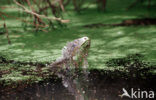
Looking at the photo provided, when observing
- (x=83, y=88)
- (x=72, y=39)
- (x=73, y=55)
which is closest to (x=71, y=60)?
(x=73, y=55)

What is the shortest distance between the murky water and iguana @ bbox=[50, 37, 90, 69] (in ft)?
0.44

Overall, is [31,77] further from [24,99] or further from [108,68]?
[108,68]

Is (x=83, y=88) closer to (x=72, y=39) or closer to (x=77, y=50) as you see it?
(x=77, y=50)

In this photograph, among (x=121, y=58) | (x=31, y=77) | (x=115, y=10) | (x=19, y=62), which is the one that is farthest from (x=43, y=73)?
(x=115, y=10)

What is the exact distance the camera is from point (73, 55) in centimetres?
220

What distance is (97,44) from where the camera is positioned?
2791 mm

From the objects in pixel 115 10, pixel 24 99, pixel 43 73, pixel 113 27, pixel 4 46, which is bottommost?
pixel 24 99

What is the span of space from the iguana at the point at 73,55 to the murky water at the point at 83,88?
14 cm

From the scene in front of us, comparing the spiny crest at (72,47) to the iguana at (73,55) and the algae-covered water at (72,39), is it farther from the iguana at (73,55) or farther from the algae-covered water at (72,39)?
the algae-covered water at (72,39)

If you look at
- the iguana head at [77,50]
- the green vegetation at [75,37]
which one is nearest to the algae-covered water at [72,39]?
the green vegetation at [75,37]

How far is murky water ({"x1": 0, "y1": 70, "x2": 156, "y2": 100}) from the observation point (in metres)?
1.81

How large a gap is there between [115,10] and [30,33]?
1.55 metres

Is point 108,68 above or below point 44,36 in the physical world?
below

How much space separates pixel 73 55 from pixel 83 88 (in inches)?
13.7
